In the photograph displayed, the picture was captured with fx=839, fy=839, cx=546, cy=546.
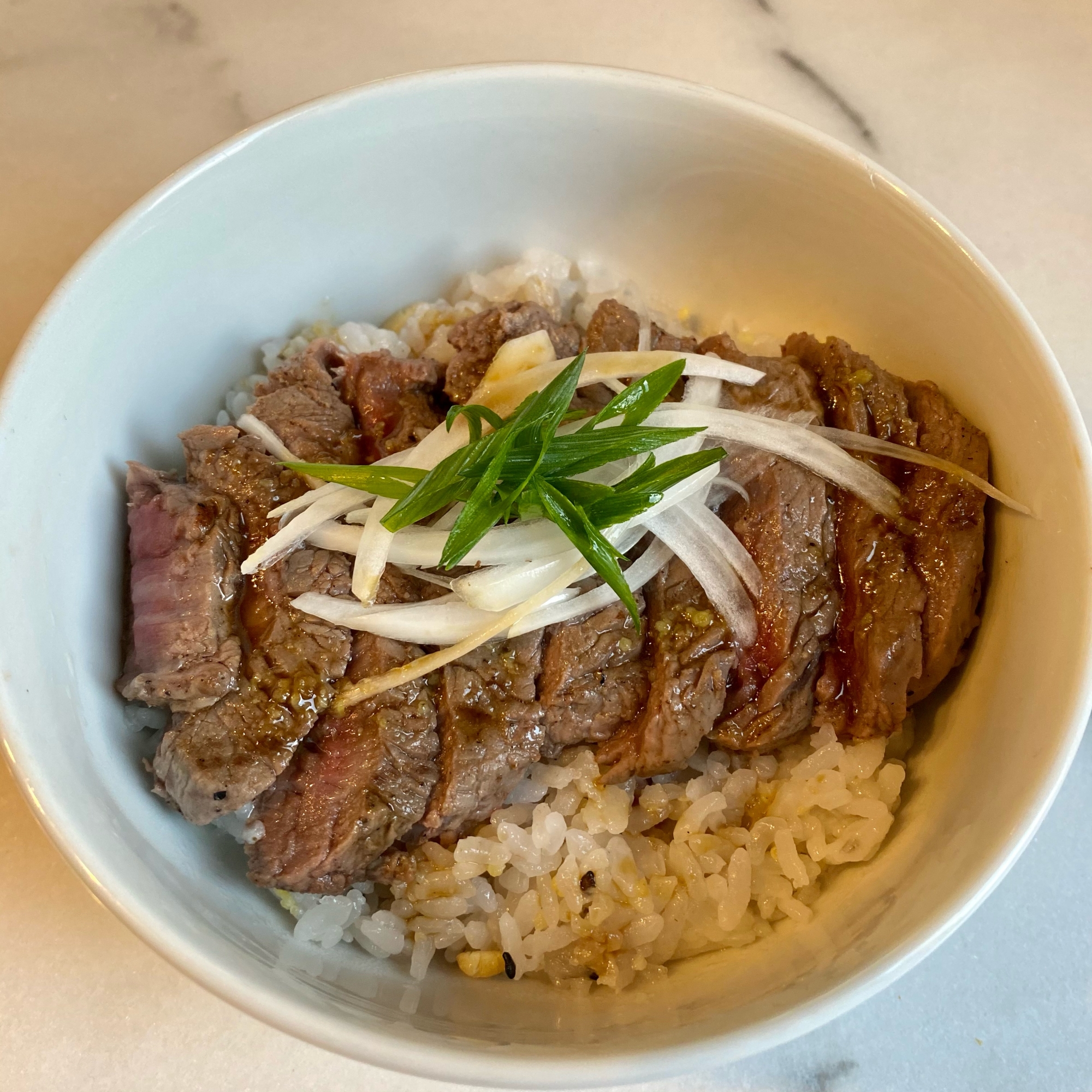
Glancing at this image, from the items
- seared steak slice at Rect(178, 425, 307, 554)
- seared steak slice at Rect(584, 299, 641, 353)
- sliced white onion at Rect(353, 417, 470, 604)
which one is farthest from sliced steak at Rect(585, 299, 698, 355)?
seared steak slice at Rect(178, 425, 307, 554)

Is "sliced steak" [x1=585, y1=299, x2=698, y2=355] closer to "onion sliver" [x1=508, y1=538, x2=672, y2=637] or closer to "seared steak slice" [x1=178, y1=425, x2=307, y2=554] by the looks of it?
"onion sliver" [x1=508, y1=538, x2=672, y2=637]

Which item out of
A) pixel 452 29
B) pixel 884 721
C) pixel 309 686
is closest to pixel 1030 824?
pixel 884 721

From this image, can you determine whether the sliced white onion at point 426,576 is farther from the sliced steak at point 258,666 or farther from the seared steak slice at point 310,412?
the seared steak slice at point 310,412

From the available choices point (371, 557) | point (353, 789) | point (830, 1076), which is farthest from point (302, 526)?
point (830, 1076)

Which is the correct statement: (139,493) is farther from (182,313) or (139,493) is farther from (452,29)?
(452,29)

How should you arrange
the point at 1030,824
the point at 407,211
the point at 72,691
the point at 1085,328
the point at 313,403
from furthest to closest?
1. the point at 1085,328
2. the point at 407,211
3. the point at 313,403
4. the point at 72,691
5. the point at 1030,824

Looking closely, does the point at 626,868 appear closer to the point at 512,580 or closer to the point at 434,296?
the point at 512,580
